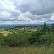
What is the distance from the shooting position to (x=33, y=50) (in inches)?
255

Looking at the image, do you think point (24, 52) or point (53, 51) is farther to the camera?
point (53, 51)

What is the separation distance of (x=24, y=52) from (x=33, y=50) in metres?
0.41

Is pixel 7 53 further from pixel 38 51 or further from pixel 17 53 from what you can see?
pixel 38 51

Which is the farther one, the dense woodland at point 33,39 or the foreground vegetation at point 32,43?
the dense woodland at point 33,39

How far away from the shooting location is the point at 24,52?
245 inches

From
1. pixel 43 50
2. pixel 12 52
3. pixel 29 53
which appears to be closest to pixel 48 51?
pixel 43 50

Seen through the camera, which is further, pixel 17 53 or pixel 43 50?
pixel 43 50

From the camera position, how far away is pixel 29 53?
6203 millimetres

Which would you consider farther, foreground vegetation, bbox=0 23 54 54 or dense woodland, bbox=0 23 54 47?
dense woodland, bbox=0 23 54 47

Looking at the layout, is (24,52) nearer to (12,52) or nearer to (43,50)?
(12,52)

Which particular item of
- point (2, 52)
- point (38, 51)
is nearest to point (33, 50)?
point (38, 51)

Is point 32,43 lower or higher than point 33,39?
lower

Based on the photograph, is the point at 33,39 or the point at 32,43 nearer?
the point at 32,43

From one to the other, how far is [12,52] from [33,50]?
0.76m
